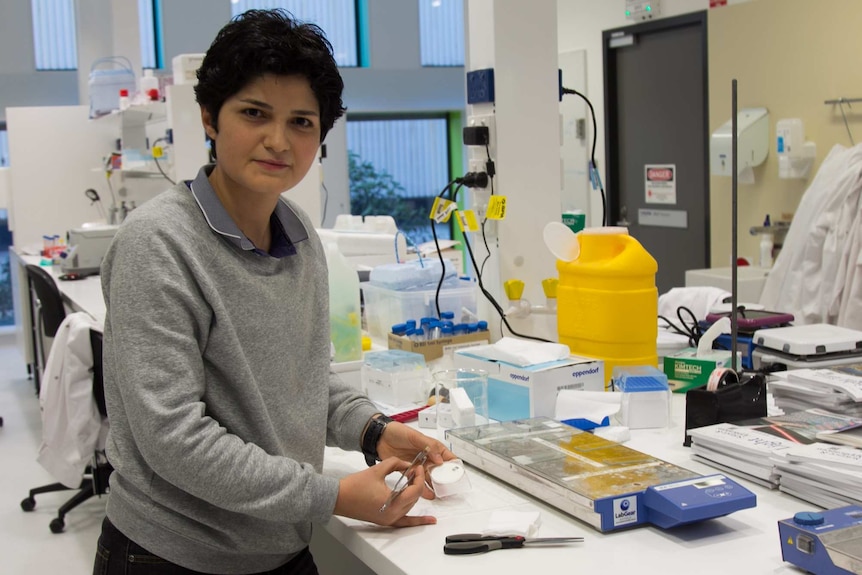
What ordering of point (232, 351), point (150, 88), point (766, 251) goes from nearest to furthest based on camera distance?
point (232, 351)
point (766, 251)
point (150, 88)

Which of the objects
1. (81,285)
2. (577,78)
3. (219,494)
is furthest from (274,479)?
(577,78)

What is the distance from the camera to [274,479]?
122cm

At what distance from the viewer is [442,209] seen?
2576 mm

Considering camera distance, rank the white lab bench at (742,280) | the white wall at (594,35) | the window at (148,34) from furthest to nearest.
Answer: the window at (148,34), the white wall at (594,35), the white lab bench at (742,280)

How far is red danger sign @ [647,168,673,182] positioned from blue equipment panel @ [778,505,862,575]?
436 centimetres

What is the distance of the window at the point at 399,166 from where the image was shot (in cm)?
842

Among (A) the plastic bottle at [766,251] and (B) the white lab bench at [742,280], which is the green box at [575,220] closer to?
(B) the white lab bench at [742,280]

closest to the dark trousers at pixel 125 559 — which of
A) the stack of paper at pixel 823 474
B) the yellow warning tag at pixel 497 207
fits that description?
the stack of paper at pixel 823 474

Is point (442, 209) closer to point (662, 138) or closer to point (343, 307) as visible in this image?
point (343, 307)

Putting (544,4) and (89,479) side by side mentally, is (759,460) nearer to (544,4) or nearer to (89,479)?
(544,4)

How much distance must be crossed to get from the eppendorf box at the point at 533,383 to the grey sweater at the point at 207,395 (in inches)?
22.7

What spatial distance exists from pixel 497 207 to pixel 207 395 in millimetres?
1477

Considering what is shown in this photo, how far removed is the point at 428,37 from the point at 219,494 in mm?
7604

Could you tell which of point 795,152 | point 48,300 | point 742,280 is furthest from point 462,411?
point 795,152
